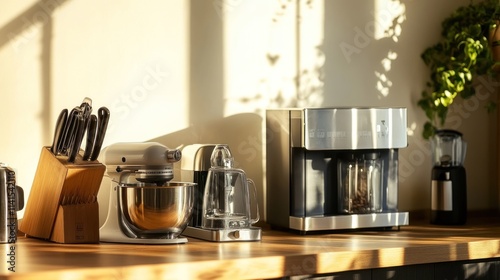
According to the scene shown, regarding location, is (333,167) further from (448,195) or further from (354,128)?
(448,195)

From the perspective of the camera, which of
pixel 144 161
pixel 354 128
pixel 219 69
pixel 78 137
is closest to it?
pixel 78 137

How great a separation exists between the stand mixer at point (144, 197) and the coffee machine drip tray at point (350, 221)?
388mm

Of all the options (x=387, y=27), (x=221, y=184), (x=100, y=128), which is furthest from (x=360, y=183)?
(x=100, y=128)

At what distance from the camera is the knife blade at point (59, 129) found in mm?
2564

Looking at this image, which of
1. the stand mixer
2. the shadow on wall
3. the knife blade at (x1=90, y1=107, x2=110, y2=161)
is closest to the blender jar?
the shadow on wall

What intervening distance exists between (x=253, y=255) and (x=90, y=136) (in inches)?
22.5

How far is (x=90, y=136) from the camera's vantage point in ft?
8.46

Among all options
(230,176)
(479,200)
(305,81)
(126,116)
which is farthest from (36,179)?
(479,200)

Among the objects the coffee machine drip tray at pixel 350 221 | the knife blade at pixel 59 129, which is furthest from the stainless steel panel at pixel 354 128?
the knife blade at pixel 59 129

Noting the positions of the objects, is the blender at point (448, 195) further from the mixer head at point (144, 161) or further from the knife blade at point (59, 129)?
the knife blade at point (59, 129)

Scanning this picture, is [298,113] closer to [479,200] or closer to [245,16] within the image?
[245,16]

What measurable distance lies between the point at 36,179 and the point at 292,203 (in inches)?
30.9

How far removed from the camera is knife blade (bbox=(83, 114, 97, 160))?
8.39ft

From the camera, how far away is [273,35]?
3117 millimetres
